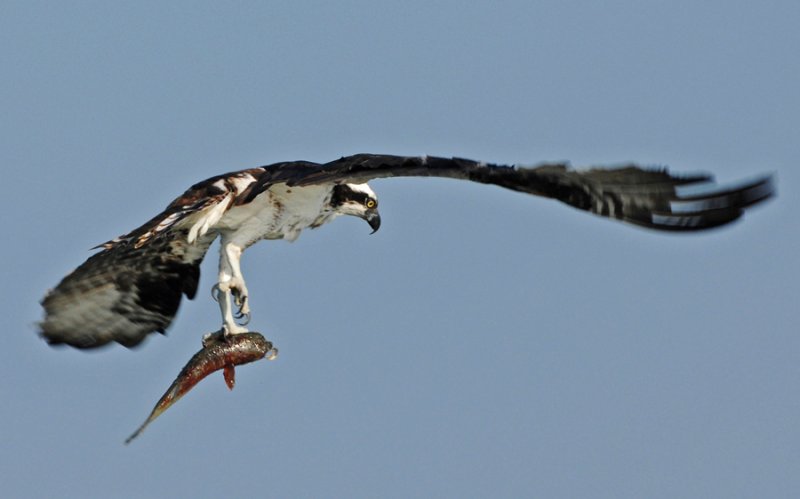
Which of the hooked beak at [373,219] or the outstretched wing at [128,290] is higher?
the hooked beak at [373,219]

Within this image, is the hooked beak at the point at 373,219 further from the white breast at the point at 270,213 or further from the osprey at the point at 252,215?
the white breast at the point at 270,213

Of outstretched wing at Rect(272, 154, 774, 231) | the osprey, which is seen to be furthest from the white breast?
outstretched wing at Rect(272, 154, 774, 231)

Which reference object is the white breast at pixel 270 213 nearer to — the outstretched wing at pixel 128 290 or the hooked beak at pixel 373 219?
the outstretched wing at pixel 128 290

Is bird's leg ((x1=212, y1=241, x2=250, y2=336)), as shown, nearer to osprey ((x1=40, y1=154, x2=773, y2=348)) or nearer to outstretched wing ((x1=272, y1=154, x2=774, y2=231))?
osprey ((x1=40, y1=154, x2=773, y2=348))

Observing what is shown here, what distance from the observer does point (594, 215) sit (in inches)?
577

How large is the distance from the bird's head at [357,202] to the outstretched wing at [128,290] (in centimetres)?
87

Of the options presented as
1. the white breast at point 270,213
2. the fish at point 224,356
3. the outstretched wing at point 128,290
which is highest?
the white breast at point 270,213

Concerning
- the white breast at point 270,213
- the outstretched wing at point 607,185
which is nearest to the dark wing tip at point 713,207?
the outstretched wing at point 607,185

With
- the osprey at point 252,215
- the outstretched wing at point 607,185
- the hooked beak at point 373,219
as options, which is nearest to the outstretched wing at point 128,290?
the osprey at point 252,215

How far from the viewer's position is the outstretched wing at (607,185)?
14.1 metres

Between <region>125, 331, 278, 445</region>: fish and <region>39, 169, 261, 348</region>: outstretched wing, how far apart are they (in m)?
1.06

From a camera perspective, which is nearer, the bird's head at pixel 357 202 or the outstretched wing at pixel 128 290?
the bird's head at pixel 357 202

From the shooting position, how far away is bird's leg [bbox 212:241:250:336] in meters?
16.2

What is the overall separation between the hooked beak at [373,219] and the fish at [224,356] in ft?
5.72
